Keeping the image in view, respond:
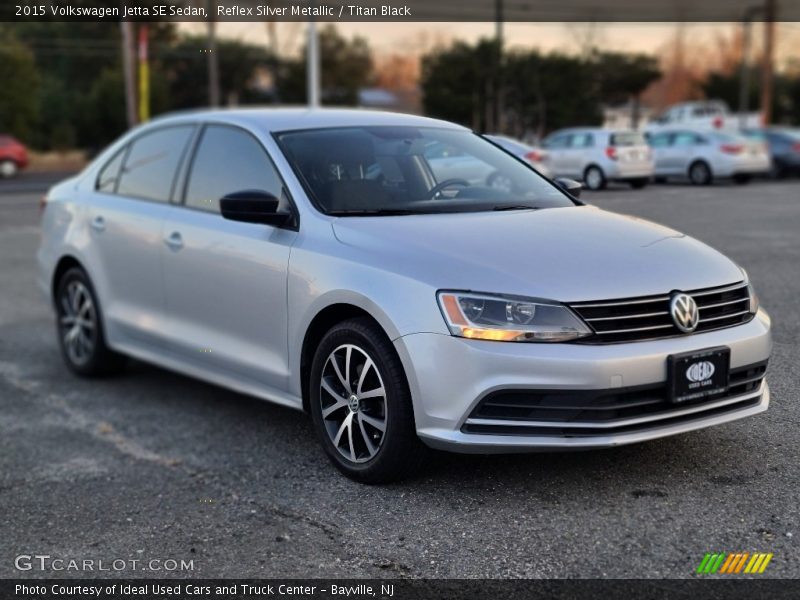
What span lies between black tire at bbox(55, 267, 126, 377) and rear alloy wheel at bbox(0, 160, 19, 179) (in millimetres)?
31213

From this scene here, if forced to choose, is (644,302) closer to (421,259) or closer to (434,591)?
(421,259)

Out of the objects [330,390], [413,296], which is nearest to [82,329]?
[330,390]

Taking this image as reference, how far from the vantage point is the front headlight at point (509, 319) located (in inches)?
159

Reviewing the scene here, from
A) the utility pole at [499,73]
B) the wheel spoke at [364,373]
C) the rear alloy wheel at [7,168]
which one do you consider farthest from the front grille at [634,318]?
the utility pole at [499,73]

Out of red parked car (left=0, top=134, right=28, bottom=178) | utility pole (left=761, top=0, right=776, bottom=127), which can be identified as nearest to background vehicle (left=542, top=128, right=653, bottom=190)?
red parked car (left=0, top=134, right=28, bottom=178)

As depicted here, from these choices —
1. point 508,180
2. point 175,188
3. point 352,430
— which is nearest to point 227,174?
point 175,188

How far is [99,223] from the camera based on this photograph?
6.78 metres

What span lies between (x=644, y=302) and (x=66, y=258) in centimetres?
447

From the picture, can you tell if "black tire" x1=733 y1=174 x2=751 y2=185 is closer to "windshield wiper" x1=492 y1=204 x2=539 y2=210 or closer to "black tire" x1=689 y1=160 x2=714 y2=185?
"black tire" x1=689 y1=160 x2=714 y2=185

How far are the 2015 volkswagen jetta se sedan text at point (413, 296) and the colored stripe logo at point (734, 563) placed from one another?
59cm

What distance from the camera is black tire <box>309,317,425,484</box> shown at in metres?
4.33

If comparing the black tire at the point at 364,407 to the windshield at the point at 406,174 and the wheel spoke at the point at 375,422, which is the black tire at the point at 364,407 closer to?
the wheel spoke at the point at 375,422

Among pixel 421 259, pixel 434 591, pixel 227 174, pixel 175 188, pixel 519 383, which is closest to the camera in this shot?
pixel 434 591

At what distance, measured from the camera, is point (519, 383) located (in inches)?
158
